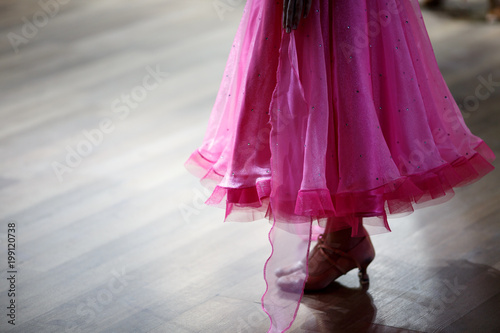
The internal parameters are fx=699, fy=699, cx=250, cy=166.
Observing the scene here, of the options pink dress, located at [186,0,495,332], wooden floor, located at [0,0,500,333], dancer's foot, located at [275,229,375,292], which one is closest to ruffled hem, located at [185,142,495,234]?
pink dress, located at [186,0,495,332]

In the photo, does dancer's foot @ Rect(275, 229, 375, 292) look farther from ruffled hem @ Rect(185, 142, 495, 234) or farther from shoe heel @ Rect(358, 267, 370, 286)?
ruffled hem @ Rect(185, 142, 495, 234)

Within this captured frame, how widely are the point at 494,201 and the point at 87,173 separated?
1.39m

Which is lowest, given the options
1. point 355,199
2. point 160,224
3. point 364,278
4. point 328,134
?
point 364,278

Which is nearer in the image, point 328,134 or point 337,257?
point 328,134

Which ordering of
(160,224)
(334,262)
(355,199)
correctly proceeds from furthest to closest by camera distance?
(160,224) → (334,262) → (355,199)

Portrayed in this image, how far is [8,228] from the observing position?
219cm

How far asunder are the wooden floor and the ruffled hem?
263 mm

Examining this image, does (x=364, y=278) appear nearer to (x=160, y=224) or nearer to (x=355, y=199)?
(x=355, y=199)

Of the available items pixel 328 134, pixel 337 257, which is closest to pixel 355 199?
pixel 328 134

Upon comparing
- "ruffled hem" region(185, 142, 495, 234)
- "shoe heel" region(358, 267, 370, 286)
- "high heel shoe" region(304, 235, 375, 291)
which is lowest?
"shoe heel" region(358, 267, 370, 286)

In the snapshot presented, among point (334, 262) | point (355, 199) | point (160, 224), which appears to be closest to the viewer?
point (355, 199)

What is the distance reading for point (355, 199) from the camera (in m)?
1.50

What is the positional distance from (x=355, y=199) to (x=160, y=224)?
0.85 m

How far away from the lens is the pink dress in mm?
1504
